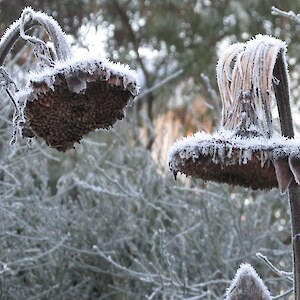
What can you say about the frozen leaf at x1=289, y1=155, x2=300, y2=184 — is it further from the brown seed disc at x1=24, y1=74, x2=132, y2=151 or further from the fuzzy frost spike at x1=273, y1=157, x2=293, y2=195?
the brown seed disc at x1=24, y1=74, x2=132, y2=151

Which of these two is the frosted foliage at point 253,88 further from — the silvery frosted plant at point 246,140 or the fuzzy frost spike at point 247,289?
the fuzzy frost spike at point 247,289

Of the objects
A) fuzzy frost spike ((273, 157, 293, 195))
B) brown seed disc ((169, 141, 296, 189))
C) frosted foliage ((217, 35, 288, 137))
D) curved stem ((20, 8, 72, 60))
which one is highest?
curved stem ((20, 8, 72, 60))

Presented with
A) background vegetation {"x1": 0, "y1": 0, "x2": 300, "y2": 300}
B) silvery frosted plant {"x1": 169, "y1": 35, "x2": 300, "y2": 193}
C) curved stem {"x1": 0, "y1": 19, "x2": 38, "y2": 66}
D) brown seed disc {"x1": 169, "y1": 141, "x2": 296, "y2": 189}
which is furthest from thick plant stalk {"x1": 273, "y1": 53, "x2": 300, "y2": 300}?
background vegetation {"x1": 0, "y1": 0, "x2": 300, "y2": 300}

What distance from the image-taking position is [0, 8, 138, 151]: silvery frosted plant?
128cm

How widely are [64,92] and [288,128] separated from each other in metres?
0.50

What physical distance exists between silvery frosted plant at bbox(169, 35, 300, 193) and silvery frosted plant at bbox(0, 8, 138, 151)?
185 mm

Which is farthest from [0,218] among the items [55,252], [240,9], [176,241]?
[240,9]

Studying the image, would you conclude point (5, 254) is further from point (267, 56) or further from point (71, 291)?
point (267, 56)

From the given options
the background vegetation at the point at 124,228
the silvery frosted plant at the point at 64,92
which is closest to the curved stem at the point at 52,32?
the silvery frosted plant at the point at 64,92

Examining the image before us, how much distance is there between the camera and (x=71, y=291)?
10.2ft

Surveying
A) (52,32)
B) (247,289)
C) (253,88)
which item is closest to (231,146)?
(253,88)

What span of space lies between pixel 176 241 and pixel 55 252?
0.56 metres

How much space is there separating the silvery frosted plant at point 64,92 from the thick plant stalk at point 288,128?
1.09 ft

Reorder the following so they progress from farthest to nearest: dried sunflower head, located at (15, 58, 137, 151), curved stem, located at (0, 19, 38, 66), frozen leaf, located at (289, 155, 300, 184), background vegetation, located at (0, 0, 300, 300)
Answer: background vegetation, located at (0, 0, 300, 300) < curved stem, located at (0, 19, 38, 66) < dried sunflower head, located at (15, 58, 137, 151) < frozen leaf, located at (289, 155, 300, 184)
